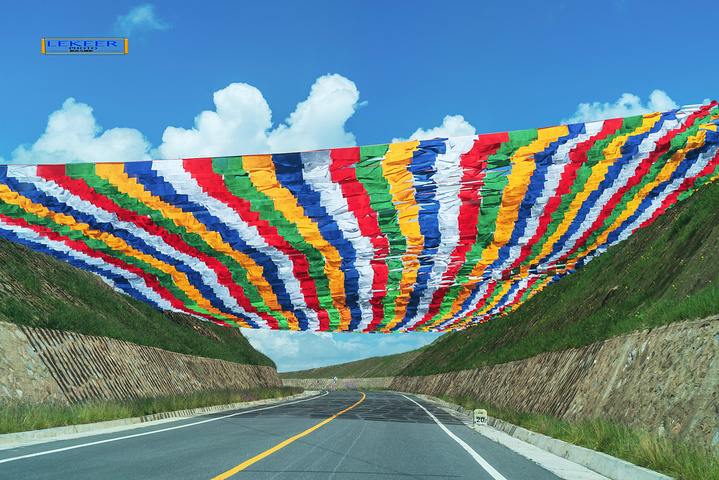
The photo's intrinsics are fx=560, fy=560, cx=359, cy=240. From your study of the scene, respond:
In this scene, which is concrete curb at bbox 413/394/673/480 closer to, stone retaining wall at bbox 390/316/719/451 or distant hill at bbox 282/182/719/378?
stone retaining wall at bbox 390/316/719/451

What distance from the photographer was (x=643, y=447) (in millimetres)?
7340

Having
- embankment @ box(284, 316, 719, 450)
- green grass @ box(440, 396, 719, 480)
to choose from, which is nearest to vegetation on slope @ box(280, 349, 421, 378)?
embankment @ box(284, 316, 719, 450)

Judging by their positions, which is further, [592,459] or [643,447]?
[592,459]

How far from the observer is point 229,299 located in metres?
22.9

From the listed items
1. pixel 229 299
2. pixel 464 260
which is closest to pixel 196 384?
pixel 229 299

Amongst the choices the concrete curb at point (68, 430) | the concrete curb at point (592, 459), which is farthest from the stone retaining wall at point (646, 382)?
the concrete curb at point (68, 430)

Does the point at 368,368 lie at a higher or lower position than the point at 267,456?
lower

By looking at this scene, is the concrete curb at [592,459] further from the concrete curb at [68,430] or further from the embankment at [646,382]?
the concrete curb at [68,430]

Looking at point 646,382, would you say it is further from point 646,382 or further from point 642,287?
point 642,287

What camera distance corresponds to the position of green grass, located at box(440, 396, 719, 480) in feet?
20.3

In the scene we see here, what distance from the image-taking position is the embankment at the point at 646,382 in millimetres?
7719

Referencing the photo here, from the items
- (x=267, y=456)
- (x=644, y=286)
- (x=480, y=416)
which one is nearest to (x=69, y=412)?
(x=267, y=456)

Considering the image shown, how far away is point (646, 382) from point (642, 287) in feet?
28.3

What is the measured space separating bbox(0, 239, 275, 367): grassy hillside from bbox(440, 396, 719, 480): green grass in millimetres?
15000
